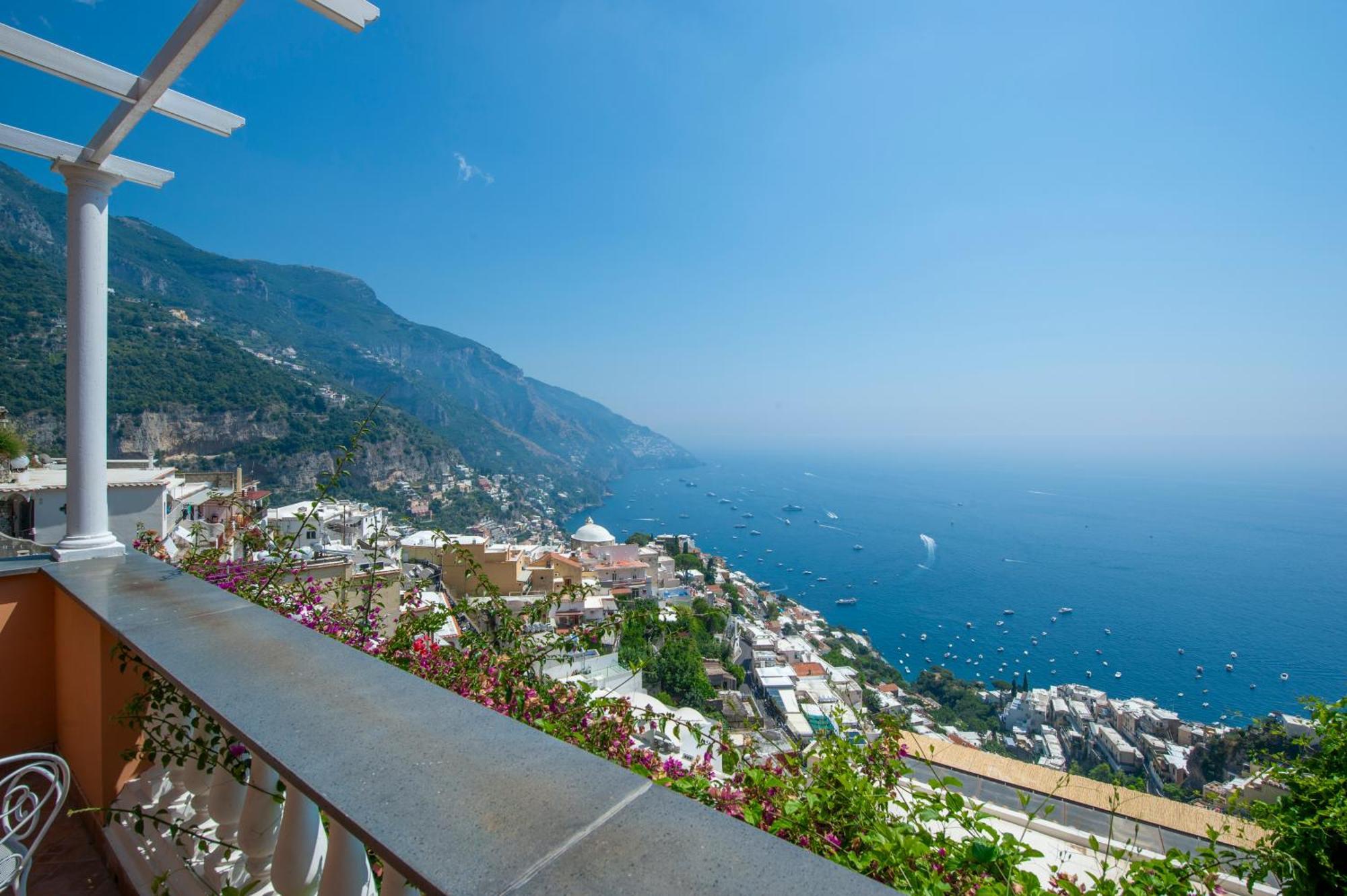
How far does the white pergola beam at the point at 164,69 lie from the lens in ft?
4.49

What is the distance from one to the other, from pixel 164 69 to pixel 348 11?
81 centimetres

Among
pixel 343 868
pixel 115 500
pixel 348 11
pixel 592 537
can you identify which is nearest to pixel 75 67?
pixel 348 11

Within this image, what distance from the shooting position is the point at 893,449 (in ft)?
645

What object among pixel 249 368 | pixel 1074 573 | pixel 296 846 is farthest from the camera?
pixel 1074 573

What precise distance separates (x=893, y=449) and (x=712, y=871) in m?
210

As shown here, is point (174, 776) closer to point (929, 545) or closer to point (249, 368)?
point (249, 368)

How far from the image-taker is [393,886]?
694 mm

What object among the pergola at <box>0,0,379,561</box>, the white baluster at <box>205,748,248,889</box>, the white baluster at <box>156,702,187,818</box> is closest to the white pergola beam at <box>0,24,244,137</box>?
the pergola at <box>0,0,379,561</box>

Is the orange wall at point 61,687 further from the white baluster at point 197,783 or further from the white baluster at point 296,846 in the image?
the white baluster at point 296,846

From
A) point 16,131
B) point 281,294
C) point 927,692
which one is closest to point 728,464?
point 281,294

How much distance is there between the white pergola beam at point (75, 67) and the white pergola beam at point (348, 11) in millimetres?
1024

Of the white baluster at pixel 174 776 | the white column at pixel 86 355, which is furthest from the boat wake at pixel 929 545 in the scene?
the white baluster at pixel 174 776

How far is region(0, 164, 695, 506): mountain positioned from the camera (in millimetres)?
21953

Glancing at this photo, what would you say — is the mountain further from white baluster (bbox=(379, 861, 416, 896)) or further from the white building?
the white building
